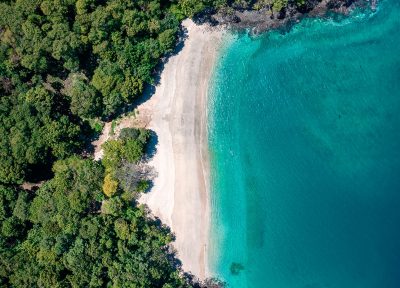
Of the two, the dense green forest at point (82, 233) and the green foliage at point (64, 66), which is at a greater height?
the green foliage at point (64, 66)

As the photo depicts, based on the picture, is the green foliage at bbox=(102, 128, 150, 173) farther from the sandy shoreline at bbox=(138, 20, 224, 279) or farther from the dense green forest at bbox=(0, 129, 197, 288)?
the sandy shoreline at bbox=(138, 20, 224, 279)

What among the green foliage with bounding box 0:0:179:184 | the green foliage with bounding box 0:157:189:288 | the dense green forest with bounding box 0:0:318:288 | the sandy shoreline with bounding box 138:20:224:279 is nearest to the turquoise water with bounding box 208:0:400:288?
the sandy shoreline with bounding box 138:20:224:279

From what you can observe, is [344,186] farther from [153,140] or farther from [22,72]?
[22,72]

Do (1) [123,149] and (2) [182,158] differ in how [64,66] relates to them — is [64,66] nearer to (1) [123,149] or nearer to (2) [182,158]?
(1) [123,149]

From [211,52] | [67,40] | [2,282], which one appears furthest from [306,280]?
[67,40]

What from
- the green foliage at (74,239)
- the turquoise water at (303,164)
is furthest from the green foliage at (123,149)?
the turquoise water at (303,164)

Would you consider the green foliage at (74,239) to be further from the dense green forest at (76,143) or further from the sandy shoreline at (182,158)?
the sandy shoreline at (182,158)
